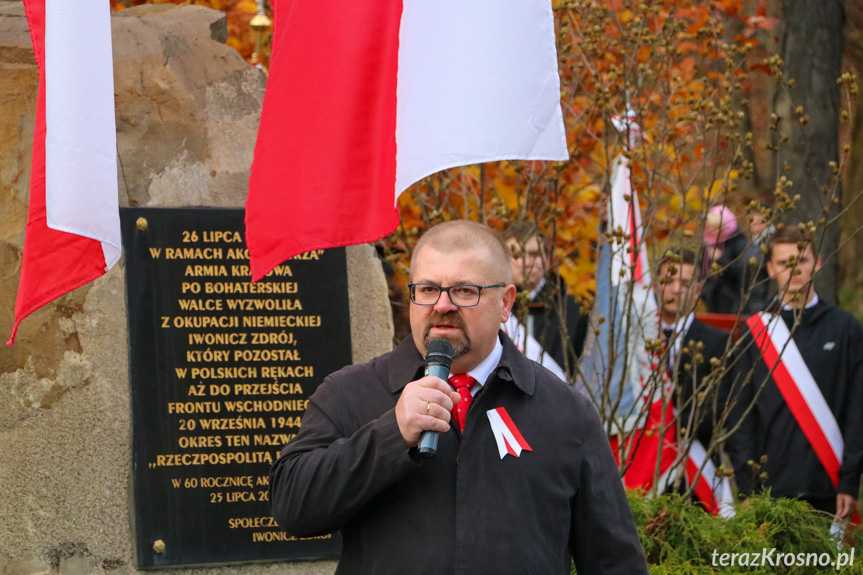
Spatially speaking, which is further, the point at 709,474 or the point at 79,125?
the point at 709,474

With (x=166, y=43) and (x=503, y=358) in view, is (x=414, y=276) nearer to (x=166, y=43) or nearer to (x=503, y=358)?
(x=503, y=358)

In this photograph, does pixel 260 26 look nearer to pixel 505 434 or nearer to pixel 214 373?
pixel 214 373

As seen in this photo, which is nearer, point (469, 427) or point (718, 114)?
point (469, 427)

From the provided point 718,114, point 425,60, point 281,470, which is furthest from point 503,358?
point 718,114

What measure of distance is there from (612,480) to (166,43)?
3214mm

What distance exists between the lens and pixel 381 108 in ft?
13.8

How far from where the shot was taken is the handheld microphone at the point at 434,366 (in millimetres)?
2871

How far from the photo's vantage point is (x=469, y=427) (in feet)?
10.4

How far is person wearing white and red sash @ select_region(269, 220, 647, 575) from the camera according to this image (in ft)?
9.87

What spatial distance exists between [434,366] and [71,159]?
1.88m

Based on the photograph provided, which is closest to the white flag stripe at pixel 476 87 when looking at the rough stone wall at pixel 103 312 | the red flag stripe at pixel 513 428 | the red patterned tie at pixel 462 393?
the red patterned tie at pixel 462 393

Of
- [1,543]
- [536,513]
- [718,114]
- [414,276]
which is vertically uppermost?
[718,114]

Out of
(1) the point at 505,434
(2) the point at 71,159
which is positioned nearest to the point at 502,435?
(1) the point at 505,434

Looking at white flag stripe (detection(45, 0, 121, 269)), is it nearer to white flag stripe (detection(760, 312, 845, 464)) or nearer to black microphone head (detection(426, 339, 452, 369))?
black microphone head (detection(426, 339, 452, 369))
